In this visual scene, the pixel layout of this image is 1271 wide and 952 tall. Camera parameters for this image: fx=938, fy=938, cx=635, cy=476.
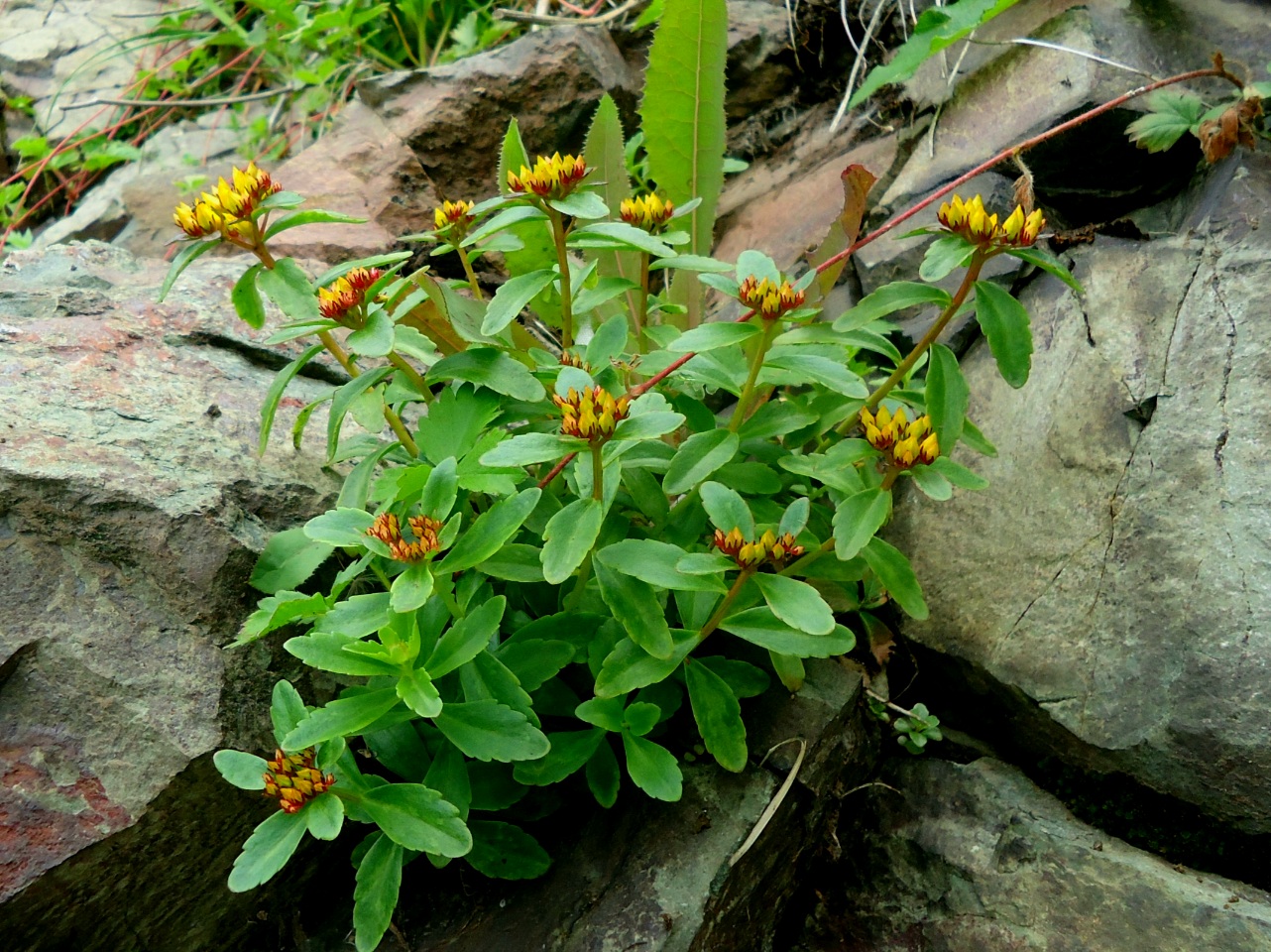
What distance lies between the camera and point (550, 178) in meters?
1.62

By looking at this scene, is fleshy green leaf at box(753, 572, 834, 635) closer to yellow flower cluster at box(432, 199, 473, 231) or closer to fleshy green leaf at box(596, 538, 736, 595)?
fleshy green leaf at box(596, 538, 736, 595)

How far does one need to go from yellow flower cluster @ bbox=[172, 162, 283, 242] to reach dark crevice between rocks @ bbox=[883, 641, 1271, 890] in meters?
1.65

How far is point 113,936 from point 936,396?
1.68 meters

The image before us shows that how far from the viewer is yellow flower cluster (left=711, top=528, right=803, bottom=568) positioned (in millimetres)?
1484

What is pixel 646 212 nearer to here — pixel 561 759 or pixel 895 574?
pixel 895 574

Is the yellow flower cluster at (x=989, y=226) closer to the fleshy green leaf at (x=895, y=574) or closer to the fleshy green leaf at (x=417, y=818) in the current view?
the fleshy green leaf at (x=895, y=574)

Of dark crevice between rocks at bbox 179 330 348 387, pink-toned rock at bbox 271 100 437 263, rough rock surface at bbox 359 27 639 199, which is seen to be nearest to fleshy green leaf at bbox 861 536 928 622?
dark crevice between rocks at bbox 179 330 348 387

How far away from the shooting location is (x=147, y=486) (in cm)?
180

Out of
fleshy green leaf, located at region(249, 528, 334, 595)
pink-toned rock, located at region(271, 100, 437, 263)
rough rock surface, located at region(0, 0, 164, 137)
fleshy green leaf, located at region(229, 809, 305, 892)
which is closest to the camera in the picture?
fleshy green leaf, located at region(229, 809, 305, 892)

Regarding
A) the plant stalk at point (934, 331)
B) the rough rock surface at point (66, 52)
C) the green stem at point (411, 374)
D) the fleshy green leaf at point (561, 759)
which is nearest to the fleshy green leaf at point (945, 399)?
the plant stalk at point (934, 331)

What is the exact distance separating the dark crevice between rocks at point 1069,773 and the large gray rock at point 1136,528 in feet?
0.04

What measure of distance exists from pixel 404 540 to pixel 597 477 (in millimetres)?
323

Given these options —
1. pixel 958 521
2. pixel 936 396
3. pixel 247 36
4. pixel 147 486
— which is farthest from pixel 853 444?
pixel 247 36

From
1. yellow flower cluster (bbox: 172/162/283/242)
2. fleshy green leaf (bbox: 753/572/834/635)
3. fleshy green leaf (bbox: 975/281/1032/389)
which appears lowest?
fleshy green leaf (bbox: 753/572/834/635)
